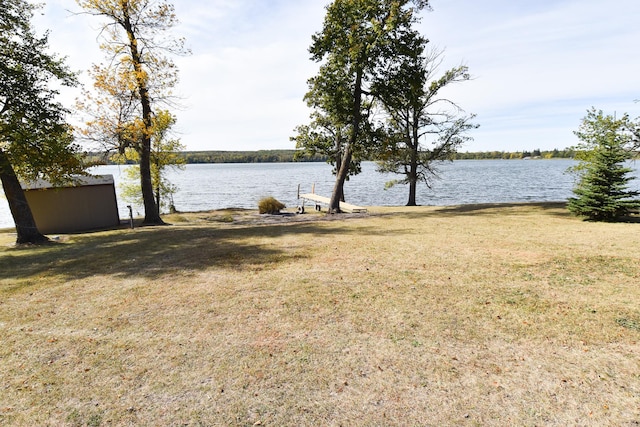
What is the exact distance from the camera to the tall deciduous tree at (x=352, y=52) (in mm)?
17625

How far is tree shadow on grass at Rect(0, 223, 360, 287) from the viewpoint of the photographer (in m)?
9.42

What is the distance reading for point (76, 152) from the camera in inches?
623

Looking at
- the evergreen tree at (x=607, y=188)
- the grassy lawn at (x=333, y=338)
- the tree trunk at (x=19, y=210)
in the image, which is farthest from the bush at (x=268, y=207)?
the evergreen tree at (x=607, y=188)

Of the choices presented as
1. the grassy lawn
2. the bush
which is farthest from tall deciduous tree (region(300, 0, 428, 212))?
the grassy lawn

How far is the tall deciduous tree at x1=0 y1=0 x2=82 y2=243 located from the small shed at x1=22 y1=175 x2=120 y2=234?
627cm

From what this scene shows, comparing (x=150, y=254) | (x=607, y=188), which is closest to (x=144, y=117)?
(x=150, y=254)

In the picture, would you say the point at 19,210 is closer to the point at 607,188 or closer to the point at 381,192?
the point at 607,188

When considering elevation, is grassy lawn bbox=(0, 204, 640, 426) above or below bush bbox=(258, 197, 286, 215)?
above

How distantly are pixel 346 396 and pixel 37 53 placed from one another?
17.3 m

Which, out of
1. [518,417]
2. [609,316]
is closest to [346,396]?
[518,417]

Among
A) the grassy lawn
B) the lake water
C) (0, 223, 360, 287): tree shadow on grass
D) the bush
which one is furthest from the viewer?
the lake water

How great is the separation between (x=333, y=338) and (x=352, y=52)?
50.8 ft

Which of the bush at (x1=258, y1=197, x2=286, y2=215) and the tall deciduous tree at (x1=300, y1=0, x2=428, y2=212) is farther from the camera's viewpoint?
the bush at (x1=258, y1=197, x2=286, y2=215)

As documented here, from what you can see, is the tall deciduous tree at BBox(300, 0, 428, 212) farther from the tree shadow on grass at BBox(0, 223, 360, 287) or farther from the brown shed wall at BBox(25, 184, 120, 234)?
the brown shed wall at BBox(25, 184, 120, 234)
